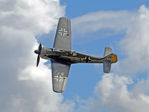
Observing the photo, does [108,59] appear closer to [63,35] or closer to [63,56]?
[63,56]

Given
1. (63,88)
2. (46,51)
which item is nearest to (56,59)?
(46,51)

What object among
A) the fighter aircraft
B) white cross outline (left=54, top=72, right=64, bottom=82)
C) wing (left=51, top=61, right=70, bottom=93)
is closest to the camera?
wing (left=51, top=61, right=70, bottom=93)

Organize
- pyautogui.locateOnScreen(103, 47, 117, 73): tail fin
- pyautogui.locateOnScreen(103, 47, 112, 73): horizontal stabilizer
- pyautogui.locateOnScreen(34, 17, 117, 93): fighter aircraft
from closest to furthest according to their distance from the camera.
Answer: pyautogui.locateOnScreen(34, 17, 117, 93): fighter aircraft < pyautogui.locateOnScreen(103, 47, 112, 73): horizontal stabilizer < pyautogui.locateOnScreen(103, 47, 117, 73): tail fin

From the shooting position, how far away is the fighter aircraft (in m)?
48.0

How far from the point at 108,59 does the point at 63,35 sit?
7.56 m

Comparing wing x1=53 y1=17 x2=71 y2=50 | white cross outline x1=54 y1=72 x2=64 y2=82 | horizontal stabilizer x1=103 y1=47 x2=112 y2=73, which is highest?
wing x1=53 y1=17 x2=71 y2=50

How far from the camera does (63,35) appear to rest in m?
53.1

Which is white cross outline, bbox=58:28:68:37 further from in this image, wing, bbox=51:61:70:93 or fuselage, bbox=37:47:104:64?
wing, bbox=51:61:70:93

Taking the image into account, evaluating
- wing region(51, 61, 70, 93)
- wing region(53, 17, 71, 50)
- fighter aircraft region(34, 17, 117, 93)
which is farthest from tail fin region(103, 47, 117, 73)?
wing region(53, 17, 71, 50)

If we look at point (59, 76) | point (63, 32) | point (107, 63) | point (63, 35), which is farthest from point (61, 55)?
point (107, 63)

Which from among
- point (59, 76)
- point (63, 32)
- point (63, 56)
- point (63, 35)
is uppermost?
point (63, 32)

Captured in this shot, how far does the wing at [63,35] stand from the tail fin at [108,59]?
5723 mm

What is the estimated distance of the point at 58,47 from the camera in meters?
51.8

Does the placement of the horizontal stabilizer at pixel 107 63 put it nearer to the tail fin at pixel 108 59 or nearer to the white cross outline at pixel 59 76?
the tail fin at pixel 108 59
